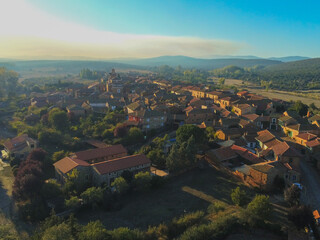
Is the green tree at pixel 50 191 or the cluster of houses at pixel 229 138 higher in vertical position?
the cluster of houses at pixel 229 138

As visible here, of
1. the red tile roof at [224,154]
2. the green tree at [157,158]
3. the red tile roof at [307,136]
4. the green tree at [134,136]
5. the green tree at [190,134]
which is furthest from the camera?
the green tree at [134,136]

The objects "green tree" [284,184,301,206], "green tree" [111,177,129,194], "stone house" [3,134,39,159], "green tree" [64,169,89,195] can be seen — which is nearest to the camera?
"green tree" [284,184,301,206]

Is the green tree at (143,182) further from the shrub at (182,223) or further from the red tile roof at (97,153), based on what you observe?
the red tile roof at (97,153)

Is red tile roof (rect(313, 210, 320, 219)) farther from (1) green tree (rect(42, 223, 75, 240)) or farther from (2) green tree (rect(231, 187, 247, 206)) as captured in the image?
(1) green tree (rect(42, 223, 75, 240))

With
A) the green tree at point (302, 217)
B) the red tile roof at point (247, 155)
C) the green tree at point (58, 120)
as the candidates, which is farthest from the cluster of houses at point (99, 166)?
the green tree at point (58, 120)

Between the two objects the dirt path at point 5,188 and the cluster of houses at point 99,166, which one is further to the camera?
the cluster of houses at point 99,166

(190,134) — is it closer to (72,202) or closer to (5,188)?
(72,202)

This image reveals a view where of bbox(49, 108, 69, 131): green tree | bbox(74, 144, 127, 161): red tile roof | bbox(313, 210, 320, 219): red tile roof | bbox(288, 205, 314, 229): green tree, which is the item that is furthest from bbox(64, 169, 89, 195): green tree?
bbox(313, 210, 320, 219): red tile roof
